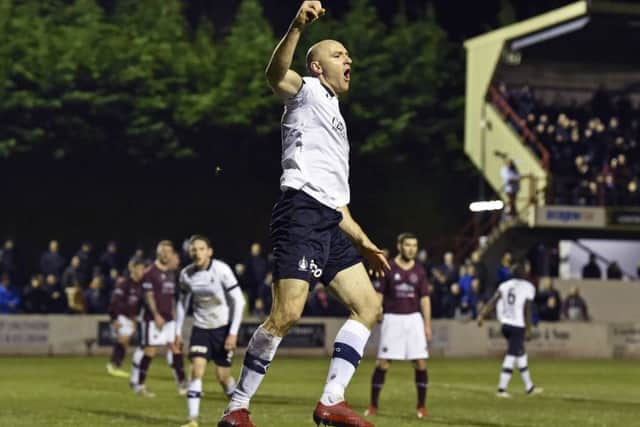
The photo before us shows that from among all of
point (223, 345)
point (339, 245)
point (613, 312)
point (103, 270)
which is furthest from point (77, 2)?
point (339, 245)

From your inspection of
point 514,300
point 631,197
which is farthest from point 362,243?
point 631,197

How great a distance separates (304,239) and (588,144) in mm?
35485

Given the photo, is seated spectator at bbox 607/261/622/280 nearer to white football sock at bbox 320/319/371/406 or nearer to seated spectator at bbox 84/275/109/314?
seated spectator at bbox 84/275/109/314

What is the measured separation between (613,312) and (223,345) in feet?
79.3

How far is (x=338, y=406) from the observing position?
9.71 meters

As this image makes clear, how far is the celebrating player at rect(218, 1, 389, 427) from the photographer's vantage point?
31.9ft

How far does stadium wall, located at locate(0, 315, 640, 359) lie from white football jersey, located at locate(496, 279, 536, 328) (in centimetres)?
1011

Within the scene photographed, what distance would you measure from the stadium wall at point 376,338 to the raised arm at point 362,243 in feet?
75.5

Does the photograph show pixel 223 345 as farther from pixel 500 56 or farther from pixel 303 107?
pixel 500 56

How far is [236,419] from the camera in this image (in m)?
9.71

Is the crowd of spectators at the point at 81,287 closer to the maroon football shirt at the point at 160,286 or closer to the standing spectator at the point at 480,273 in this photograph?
the standing spectator at the point at 480,273

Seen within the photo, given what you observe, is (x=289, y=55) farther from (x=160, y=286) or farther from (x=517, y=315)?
(x=517, y=315)

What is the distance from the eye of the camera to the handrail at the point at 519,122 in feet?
141

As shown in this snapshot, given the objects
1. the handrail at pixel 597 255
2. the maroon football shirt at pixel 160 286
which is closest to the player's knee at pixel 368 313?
the maroon football shirt at pixel 160 286
